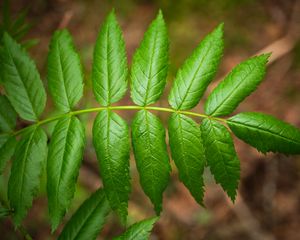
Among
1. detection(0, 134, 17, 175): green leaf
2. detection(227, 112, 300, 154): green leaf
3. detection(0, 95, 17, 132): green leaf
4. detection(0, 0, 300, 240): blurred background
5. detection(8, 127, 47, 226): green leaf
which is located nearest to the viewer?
detection(227, 112, 300, 154): green leaf

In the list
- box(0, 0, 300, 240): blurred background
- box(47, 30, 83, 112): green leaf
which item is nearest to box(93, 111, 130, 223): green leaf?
box(47, 30, 83, 112): green leaf

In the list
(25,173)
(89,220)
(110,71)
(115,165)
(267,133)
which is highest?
(110,71)

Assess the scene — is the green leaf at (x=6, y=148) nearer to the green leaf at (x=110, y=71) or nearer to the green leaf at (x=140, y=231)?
the green leaf at (x=110, y=71)

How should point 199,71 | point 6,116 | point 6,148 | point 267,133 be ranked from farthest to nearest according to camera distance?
point 6,116 → point 6,148 → point 199,71 → point 267,133

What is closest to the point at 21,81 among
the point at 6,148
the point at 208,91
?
the point at 6,148

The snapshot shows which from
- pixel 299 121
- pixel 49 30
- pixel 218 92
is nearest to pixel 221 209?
pixel 299 121

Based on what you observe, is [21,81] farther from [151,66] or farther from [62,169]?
[151,66]

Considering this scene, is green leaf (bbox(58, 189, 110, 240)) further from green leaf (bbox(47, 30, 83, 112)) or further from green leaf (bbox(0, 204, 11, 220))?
green leaf (bbox(47, 30, 83, 112))
